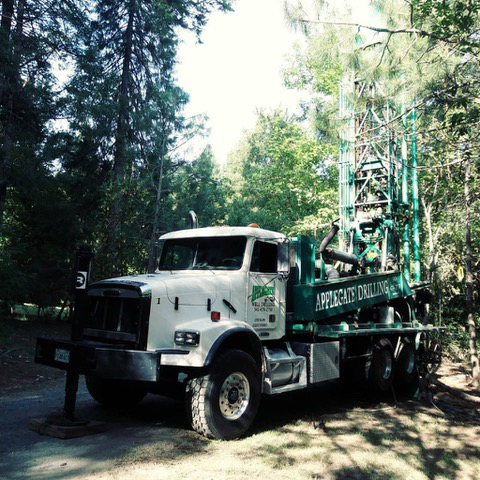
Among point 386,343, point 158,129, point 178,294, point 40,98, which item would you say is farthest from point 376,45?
point 158,129

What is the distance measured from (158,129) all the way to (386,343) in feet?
35.5

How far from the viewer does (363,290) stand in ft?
26.5

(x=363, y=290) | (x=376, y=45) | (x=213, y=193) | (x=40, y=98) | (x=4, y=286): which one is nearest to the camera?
(x=376, y=45)

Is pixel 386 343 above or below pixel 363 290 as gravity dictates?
below

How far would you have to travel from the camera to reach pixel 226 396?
5.35 m

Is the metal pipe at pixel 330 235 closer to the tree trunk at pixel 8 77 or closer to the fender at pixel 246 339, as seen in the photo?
the fender at pixel 246 339

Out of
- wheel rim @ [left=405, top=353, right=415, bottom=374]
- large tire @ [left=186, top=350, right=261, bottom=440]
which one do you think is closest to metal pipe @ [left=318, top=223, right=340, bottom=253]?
large tire @ [left=186, top=350, right=261, bottom=440]

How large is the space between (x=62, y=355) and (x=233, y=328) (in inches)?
78.0

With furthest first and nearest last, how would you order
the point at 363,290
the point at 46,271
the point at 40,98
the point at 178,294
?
the point at 46,271
the point at 40,98
the point at 363,290
the point at 178,294

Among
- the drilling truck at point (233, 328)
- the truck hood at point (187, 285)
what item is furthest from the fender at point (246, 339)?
the truck hood at point (187, 285)

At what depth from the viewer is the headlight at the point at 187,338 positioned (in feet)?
16.7

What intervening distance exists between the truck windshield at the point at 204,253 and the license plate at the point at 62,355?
198cm

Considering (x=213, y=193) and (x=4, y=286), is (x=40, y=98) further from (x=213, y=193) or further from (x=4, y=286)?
(x=213, y=193)

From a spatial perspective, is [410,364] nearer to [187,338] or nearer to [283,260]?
[283,260]
